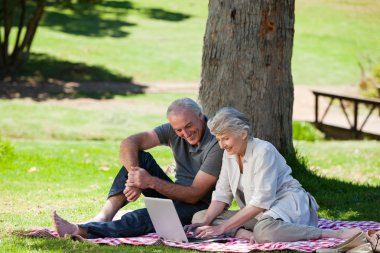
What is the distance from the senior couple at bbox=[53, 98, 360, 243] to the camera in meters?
5.79

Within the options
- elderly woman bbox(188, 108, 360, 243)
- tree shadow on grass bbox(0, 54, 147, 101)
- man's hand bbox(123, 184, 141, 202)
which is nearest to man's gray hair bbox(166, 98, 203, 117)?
elderly woman bbox(188, 108, 360, 243)

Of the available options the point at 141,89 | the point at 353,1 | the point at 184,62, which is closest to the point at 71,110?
the point at 141,89

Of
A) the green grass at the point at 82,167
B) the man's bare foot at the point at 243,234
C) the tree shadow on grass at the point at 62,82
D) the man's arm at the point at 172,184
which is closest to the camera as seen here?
the man's bare foot at the point at 243,234

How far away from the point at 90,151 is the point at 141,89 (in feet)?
35.4

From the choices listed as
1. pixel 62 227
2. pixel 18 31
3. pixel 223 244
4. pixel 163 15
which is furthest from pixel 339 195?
pixel 163 15

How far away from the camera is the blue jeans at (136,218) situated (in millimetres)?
6125

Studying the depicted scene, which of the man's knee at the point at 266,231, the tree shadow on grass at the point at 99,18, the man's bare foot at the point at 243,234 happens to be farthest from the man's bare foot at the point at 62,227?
the tree shadow on grass at the point at 99,18

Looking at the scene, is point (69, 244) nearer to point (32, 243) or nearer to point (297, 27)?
point (32, 243)

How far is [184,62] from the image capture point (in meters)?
27.5

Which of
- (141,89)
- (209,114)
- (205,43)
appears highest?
(205,43)

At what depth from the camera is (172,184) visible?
6.21 metres

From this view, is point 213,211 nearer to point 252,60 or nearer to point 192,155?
point 192,155

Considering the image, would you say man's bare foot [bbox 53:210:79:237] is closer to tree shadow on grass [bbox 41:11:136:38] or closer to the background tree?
the background tree

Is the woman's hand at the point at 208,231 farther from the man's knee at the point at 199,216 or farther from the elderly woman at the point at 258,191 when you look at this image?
the man's knee at the point at 199,216
